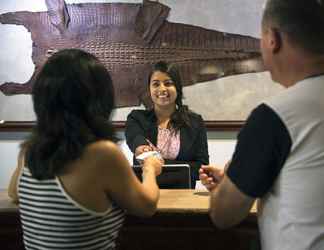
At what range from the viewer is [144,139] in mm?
2416

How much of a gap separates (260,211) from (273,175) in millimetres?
142

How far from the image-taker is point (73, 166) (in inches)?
41.3

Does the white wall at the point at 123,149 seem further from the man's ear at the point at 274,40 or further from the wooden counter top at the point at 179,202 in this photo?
the man's ear at the point at 274,40

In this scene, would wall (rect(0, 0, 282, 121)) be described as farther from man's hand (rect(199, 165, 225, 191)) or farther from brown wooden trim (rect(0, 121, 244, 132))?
man's hand (rect(199, 165, 225, 191))

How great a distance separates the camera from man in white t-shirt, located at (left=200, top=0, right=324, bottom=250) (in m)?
0.95

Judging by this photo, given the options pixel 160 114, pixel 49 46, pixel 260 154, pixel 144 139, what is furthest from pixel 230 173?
pixel 49 46

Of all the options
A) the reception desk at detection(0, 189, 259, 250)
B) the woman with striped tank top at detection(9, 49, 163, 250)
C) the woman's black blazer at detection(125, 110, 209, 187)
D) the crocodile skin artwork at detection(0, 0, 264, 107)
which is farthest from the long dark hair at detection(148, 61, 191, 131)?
the woman with striped tank top at detection(9, 49, 163, 250)

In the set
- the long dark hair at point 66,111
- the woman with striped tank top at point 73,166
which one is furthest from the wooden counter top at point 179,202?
the long dark hair at point 66,111

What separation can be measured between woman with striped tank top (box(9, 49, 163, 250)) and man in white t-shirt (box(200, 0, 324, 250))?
26cm

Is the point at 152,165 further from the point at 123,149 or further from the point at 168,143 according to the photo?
the point at 123,149

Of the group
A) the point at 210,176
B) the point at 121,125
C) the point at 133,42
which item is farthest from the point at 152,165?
the point at 133,42

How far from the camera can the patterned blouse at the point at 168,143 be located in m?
2.42

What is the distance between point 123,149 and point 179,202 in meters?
1.75

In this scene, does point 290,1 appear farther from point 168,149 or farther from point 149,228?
point 168,149
